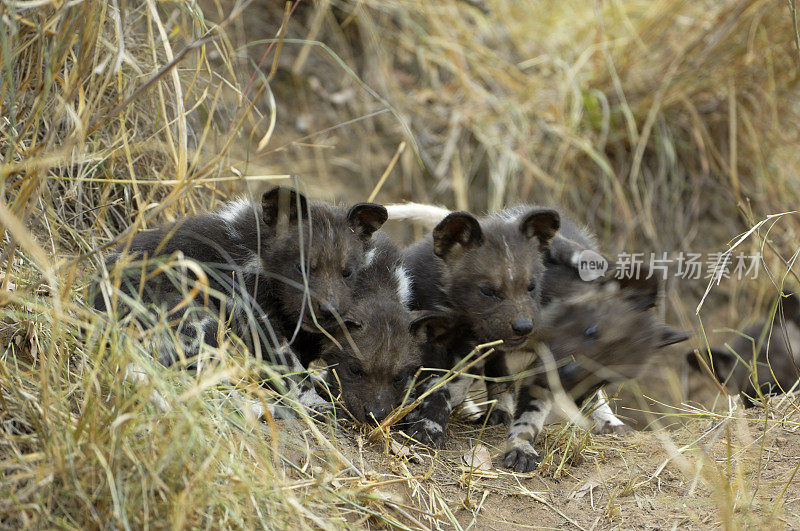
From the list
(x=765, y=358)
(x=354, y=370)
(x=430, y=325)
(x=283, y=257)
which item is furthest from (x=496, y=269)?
(x=765, y=358)

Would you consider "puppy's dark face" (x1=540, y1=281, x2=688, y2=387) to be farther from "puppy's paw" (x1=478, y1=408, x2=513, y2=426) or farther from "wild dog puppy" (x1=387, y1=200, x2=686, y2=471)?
"puppy's paw" (x1=478, y1=408, x2=513, y2=426)

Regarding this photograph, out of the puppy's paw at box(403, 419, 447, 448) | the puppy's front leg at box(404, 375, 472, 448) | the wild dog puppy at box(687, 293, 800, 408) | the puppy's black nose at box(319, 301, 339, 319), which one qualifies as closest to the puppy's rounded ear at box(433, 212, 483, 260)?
the puppy's front leg at box(404, 375, 472, 448)

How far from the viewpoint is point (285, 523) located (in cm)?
258

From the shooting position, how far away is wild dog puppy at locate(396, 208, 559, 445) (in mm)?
4246

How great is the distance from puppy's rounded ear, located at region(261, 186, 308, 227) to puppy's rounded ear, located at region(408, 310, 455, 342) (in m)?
0.82

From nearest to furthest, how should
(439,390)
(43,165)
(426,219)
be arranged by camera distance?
(43,165) < (439,390) < (426,219)

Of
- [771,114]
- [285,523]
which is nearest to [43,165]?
[285,523]

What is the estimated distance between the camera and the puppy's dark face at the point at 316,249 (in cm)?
396

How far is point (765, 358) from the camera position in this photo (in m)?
5.58

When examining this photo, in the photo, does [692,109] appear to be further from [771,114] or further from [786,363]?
[786,363]

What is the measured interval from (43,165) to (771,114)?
6976 mm

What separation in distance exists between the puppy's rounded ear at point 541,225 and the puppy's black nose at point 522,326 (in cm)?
63

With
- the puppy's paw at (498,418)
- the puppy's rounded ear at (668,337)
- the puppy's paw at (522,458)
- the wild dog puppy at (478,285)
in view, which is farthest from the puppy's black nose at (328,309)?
the puppy's rounded ear at (668,337)

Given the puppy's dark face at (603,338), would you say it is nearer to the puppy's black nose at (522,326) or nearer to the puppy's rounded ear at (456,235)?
the puppy's black nose at (522,326)
